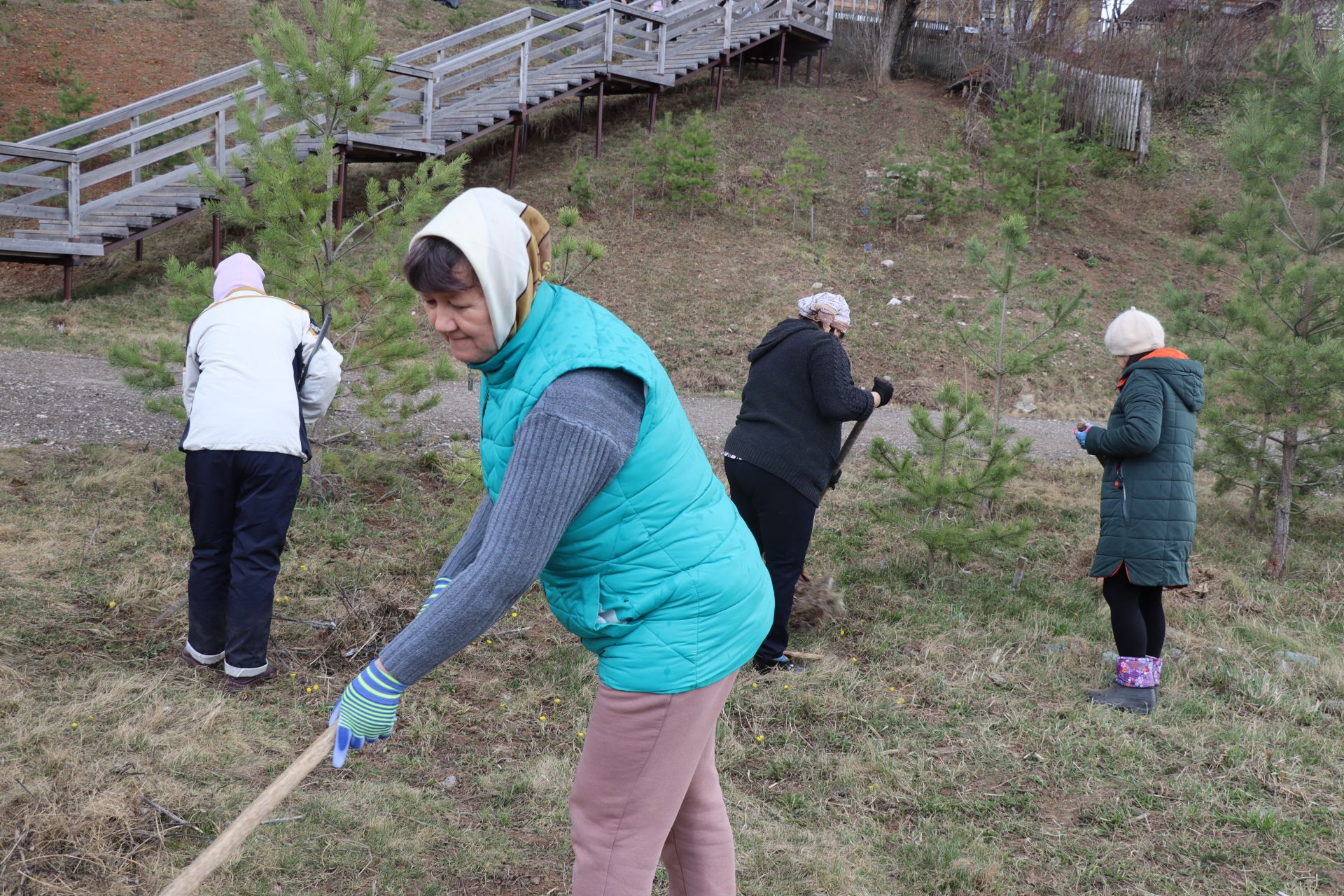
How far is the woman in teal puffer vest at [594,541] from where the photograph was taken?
1639 mm

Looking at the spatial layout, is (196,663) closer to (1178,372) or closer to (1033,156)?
(1178,372)

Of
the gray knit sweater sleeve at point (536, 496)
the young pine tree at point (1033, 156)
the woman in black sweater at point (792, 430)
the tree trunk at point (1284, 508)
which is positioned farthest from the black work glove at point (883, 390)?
the young pine tree at point (1033, 156)

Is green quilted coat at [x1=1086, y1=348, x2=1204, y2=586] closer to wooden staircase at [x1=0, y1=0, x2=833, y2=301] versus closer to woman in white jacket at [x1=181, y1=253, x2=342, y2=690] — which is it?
woman in white jacket at [x1=181, y1=253, x2=342, y2=690]

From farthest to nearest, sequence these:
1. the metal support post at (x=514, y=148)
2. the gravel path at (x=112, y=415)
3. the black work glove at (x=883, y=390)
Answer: the metal support post at (x=514, y=148) < the gravel path at (x=112, y=415) < the black work glove at (x=883, y=390)

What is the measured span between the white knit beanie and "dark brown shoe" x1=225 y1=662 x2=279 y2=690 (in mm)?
3659

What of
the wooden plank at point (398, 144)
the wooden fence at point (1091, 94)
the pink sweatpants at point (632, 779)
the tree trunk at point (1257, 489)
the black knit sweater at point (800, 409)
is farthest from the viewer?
the wooden fence at point (1091, 94)

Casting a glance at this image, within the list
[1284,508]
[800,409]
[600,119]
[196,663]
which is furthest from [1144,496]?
[600,119]

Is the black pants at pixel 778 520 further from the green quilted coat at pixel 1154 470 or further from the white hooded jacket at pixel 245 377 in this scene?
the white hooded jacket at pixel 245 377

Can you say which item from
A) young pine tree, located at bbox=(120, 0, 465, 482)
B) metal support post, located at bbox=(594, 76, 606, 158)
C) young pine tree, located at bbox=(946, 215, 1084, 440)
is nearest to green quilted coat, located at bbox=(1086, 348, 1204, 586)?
young pine tree, located at bbox=(946, 215, 1084, 440)

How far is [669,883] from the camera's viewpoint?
2164mm

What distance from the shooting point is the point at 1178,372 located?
13.3ft

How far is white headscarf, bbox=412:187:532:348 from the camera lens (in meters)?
1.61

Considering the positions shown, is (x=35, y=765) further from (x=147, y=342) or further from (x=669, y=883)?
(x=147, y=342)

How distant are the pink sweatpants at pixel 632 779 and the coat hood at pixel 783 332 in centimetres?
237
